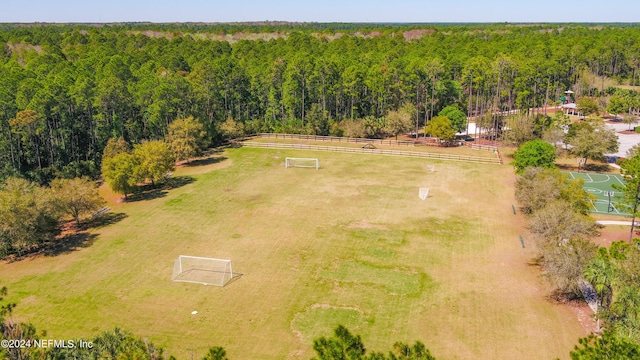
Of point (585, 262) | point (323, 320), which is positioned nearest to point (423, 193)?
point (585, 262)

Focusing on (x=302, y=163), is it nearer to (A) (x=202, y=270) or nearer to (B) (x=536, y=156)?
(B) (x=536, y=156)

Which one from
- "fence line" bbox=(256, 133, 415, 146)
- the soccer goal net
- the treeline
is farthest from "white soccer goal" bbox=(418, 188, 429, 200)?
"fence line" bbox=(256, 133, 415, 146)

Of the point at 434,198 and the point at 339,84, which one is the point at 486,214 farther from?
the point at 339,84

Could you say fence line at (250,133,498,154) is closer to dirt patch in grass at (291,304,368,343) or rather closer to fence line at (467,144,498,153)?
fence line at (467,144,498,153)

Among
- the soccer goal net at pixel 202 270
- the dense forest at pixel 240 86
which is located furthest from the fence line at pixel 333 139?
the soccer goal net at pixel 202 270

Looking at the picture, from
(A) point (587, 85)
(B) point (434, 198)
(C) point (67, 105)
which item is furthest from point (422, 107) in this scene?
(C) point (67, 105)
